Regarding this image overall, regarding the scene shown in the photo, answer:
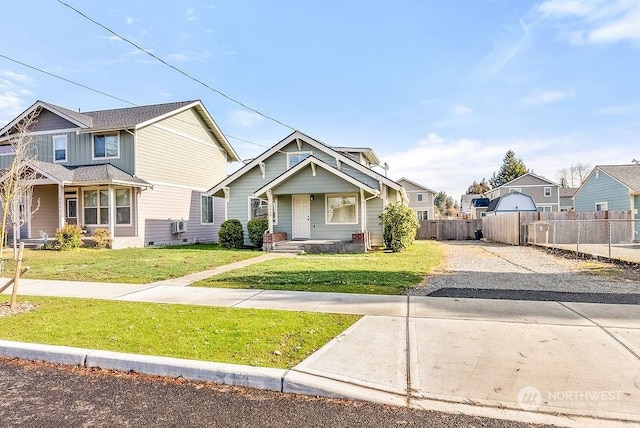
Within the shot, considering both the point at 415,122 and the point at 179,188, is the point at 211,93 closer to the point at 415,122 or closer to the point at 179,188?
the point at 179,188

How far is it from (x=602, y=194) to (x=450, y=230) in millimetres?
11228

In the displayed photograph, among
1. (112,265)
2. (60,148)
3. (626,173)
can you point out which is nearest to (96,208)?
(60,148)

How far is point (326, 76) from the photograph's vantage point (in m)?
17.6

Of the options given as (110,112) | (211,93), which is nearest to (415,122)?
(211,93)

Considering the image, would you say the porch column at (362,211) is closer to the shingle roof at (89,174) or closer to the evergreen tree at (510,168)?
the shingle roof at (89,174)

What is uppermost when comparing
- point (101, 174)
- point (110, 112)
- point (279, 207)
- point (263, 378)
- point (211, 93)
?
point (110, 112)

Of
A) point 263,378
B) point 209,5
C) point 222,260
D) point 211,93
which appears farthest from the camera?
point 211,93

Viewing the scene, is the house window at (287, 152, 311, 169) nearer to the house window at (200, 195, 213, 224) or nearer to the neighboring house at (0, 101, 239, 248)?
the neighboring house at (0, 101, 239, 248)

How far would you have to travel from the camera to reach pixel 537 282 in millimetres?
8680

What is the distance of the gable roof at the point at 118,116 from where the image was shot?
1930 centimetres

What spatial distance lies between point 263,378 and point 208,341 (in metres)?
1.23

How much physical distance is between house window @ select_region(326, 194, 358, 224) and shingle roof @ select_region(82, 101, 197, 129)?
34.3ft

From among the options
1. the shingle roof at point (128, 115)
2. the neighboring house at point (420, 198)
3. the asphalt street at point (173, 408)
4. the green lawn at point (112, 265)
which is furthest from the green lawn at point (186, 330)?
the neighboring house at point (420, 198)

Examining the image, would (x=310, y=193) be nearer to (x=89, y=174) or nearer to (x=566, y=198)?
(x=89, y=174)
